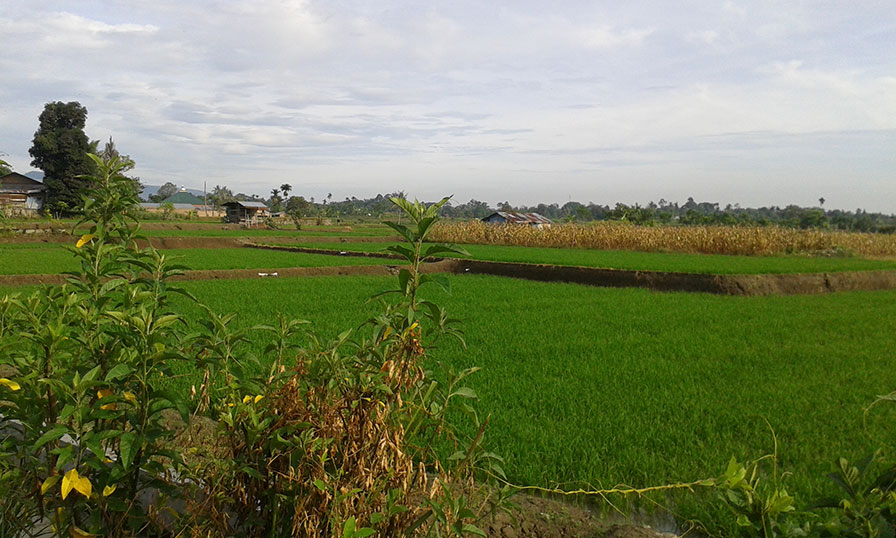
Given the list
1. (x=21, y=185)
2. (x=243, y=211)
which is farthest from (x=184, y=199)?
(x=21, y=185)

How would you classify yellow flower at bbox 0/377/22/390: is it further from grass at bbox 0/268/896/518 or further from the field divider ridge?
the field divider ridge

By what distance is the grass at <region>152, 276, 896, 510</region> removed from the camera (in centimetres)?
347

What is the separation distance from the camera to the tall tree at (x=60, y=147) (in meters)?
38.8

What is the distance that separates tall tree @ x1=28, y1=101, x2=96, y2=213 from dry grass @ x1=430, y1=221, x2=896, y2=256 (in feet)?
97.2

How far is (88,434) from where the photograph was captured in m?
1.71

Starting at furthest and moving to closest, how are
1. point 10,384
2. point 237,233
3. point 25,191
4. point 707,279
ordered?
point 25,191 → point 237,233 → point 707,279 → point 10,384

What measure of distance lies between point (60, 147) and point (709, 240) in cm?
4094

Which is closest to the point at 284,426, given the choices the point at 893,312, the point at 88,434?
the point at 88,434

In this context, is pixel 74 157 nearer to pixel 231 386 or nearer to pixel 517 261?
pixel 517 261

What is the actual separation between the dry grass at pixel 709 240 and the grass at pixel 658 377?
1312 centimetres

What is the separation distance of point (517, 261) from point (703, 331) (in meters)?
8.66

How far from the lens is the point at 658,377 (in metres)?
5.30

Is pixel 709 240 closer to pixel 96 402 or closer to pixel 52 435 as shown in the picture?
pixel 96 402

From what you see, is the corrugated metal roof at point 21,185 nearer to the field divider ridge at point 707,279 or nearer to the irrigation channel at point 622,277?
the irrigation channel at point 622,277
